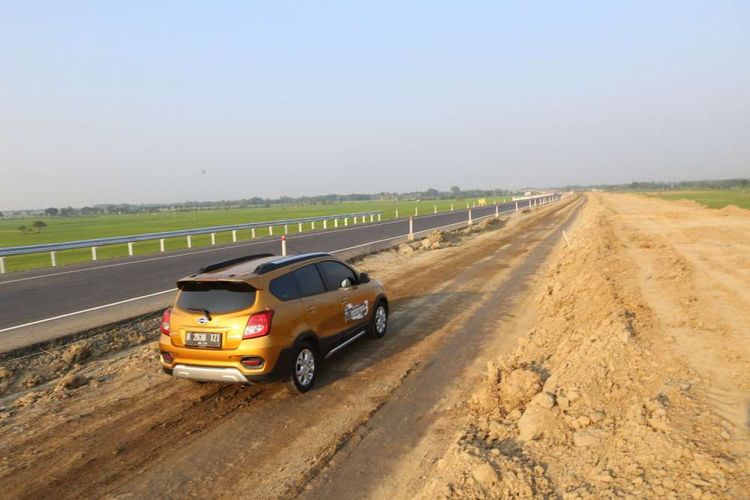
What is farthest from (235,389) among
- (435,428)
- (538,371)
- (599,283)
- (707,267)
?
(707,267)

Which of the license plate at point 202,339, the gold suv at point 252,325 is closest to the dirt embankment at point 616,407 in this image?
the gold suv at point 252,325

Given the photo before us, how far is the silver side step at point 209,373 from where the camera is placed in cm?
572

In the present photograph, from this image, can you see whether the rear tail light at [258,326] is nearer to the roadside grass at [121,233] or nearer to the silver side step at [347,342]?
the silver side step at [347,342]

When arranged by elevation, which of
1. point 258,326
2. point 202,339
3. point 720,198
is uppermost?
point 258,326

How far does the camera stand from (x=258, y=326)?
576 cm

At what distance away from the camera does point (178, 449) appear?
496cm

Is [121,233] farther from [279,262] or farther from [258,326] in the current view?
[258,326]

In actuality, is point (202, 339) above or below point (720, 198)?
above

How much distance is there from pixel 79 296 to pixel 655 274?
15968 millimetres

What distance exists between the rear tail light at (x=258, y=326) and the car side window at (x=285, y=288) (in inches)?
15.7

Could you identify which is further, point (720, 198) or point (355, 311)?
point (720, 198)

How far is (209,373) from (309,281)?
6.09 ft

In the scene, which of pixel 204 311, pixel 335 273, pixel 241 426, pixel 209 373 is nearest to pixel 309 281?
pixel 335 273

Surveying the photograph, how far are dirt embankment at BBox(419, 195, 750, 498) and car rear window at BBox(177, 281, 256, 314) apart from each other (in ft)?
9.93
